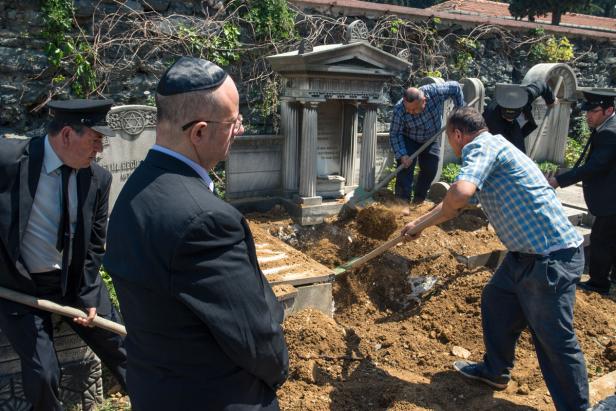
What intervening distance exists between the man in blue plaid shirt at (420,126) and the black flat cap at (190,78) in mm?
5111

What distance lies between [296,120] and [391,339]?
361 cm

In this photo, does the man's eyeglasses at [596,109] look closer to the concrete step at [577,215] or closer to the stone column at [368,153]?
the concrete step at [577,215]

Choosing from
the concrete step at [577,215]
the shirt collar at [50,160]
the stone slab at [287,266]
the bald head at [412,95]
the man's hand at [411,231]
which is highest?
the bald head at [412,95]

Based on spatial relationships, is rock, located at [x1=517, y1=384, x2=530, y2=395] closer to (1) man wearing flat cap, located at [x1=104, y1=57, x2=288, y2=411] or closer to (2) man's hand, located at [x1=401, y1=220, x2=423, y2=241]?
(2) man's hand, located at [x1=401, y1=220, x2=423, y2=241]

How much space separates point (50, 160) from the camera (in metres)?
2.77

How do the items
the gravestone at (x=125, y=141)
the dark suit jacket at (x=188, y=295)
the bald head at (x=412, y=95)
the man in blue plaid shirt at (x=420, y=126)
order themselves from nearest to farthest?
the dark suit jacket at (x=188, y=295) → the gravestone at (x=125, y=141) → the bald head at (x=412, y=95) → the man in blue plaid shirt at (x=420, y=126)

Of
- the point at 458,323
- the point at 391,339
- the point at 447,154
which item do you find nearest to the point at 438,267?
the point at 458,323

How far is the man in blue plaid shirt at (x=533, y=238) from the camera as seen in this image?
294 cm

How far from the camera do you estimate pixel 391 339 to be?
165 inches

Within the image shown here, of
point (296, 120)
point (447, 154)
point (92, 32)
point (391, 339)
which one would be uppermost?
point (92, 32)

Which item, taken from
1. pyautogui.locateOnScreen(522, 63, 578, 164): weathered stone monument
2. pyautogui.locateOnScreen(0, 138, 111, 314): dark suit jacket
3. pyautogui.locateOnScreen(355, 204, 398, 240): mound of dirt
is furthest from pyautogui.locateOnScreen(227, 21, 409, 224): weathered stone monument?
pyautogui.locateOnScreen(522, 63, 578, 164): weathered stone monument

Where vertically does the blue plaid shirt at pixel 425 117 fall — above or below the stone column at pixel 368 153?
above

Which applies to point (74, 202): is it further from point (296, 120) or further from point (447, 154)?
point (447, 154)

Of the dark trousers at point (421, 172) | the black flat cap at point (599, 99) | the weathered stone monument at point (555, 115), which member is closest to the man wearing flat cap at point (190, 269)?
the black flat cap at point (599, 99)
